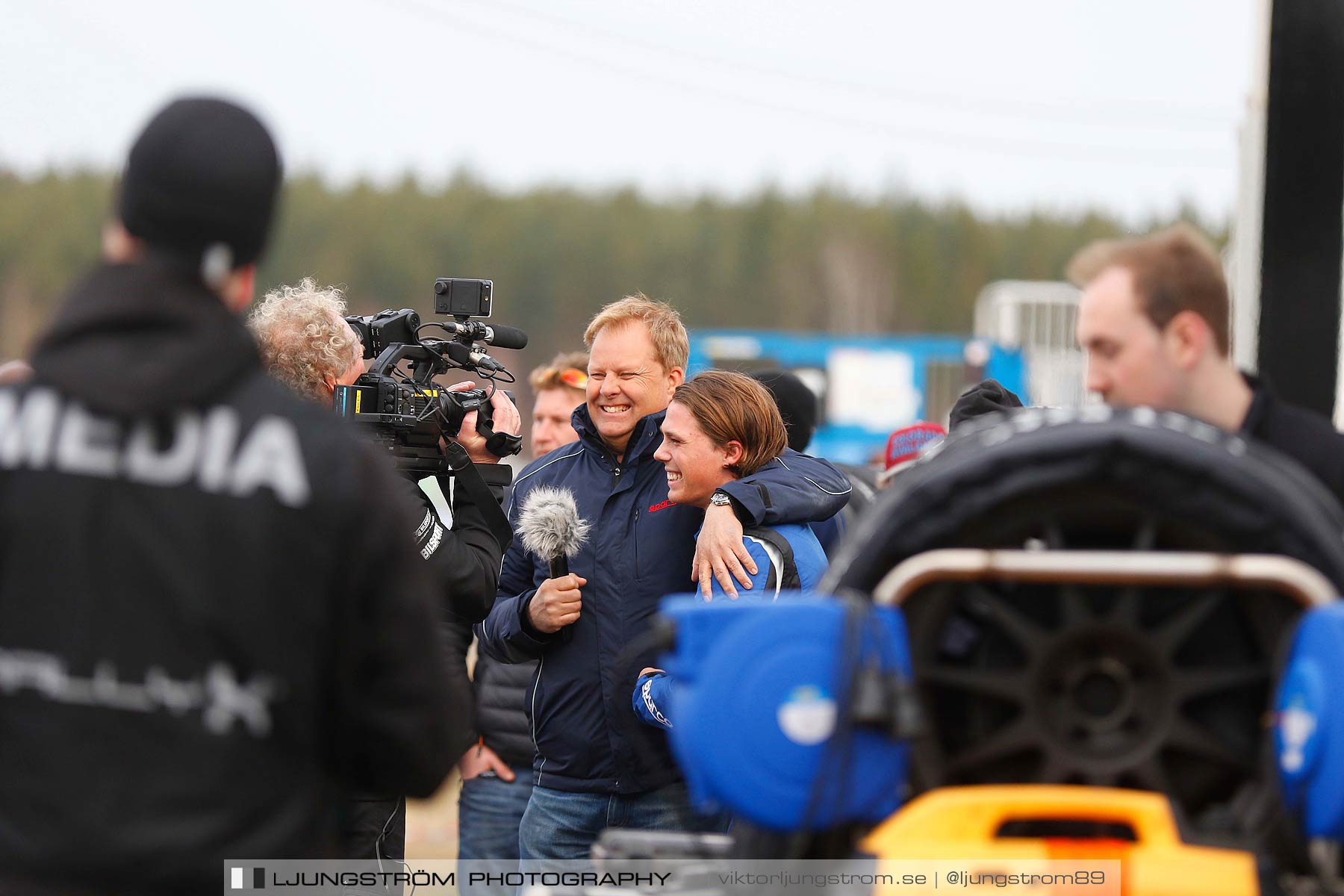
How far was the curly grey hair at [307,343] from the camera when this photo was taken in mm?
3670

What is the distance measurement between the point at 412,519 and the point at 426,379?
495mm

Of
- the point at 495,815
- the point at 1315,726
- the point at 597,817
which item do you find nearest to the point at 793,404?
the point at 495,815

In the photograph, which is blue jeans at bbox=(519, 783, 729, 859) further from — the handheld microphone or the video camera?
the video camera

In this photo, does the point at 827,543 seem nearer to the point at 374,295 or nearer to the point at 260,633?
the point at 260,633

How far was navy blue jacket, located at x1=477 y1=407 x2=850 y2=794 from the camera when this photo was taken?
3641mm

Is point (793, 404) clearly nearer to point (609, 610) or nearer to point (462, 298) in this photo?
point (462, 298)

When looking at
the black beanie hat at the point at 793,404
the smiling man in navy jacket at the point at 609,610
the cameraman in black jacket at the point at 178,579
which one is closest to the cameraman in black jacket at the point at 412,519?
the smiling man in navy jacket at the point at 609,610

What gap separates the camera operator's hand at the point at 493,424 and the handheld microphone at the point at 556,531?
1.07 feet

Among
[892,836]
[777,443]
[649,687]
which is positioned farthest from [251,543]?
[777,443]

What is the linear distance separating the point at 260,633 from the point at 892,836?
0.89 meters

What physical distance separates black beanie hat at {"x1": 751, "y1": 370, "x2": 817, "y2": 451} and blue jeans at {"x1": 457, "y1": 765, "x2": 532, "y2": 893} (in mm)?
1506

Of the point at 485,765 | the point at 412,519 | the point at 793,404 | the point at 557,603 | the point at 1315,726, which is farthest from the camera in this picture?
the point at 793,404

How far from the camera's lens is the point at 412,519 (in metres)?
3.54

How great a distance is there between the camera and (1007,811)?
1926mm
